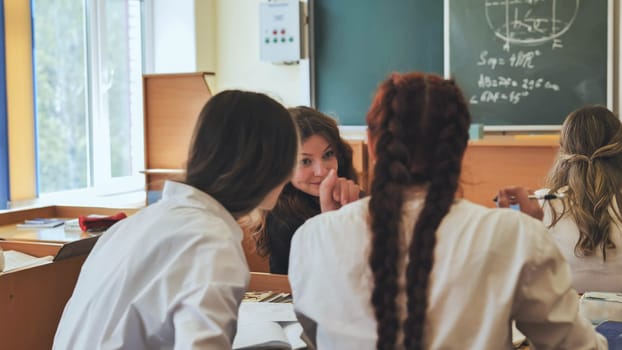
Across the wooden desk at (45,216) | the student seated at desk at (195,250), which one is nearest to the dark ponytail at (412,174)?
the student seated at desk at (195,250)

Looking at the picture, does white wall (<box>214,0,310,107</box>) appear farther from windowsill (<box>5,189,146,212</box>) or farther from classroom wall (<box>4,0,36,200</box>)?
classroom wall (<box>4,0,36,200</box>)

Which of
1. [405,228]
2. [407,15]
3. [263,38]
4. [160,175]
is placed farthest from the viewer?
[263,38]

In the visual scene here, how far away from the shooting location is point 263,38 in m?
5.07

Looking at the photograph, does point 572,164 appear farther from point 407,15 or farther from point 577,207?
point 407,15

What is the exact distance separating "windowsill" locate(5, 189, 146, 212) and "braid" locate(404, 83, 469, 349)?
305cm

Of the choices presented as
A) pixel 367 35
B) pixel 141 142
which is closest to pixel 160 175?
pixel 141 142

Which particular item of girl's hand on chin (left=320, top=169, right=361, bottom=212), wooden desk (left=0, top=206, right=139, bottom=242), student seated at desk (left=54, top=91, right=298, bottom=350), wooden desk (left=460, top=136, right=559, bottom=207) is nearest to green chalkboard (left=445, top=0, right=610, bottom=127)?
wooden desk (left=460, top=136, right=559, bottom=207)

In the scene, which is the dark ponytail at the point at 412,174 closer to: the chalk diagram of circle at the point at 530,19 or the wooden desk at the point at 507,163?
the wooden desk at the point at 507,163

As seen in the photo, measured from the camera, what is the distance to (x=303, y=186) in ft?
7.52

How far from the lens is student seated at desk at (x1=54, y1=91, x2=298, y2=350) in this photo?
1.16 metres

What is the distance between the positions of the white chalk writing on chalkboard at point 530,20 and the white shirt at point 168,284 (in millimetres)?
3562

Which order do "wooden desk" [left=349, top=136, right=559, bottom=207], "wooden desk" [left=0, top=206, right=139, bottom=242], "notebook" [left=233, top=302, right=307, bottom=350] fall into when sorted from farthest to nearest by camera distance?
"wooden desk" [left=349, top=136, right=559, bottom=207] → "wooden desk" [left=0, top=206, right=139, bottom=242] → "notebook" [left=233, top=302, right=307, bottom=350]

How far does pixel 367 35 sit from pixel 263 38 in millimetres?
760

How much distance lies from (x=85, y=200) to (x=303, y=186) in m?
2.72
